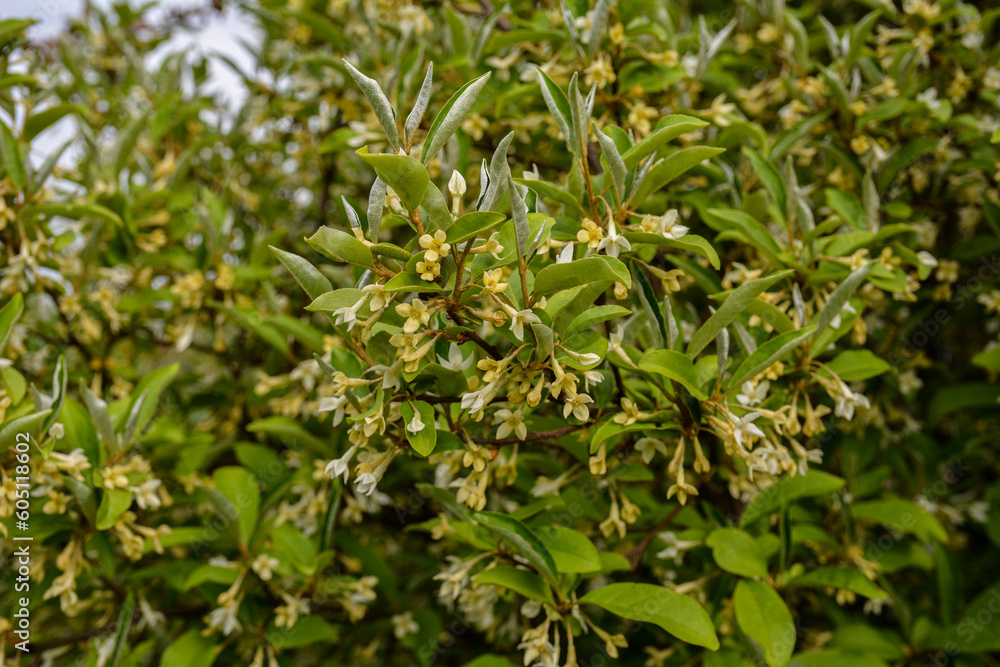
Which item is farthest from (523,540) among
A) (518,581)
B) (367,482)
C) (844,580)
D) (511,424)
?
(844,580)

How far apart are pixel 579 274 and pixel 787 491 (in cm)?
108

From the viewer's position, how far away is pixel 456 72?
2568 millimetres

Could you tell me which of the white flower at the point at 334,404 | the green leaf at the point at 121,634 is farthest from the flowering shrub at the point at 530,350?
the green leaf at the point at 121,634

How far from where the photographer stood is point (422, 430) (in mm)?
1491

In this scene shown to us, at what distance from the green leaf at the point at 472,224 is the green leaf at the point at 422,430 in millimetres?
399

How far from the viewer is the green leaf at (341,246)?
1.33 metres

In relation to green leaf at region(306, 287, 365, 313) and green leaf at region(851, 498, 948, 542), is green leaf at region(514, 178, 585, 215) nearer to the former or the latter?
green leaf at region(306, 287, 365, 313)

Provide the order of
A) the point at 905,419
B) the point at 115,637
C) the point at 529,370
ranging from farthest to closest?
the point at 905,419
the point at 115,637
the point at 529,370

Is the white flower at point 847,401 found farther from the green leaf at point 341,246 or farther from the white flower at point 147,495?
the white flower at point 147,495

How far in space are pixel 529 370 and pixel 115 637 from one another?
170 centimetres

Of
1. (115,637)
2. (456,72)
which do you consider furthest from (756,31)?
(115,637)

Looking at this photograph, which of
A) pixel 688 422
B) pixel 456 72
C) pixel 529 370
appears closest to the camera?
pixel 529 370

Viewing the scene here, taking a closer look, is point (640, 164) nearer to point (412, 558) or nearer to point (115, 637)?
point (412, 558)

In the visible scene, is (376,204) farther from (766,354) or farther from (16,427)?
(16,427)
